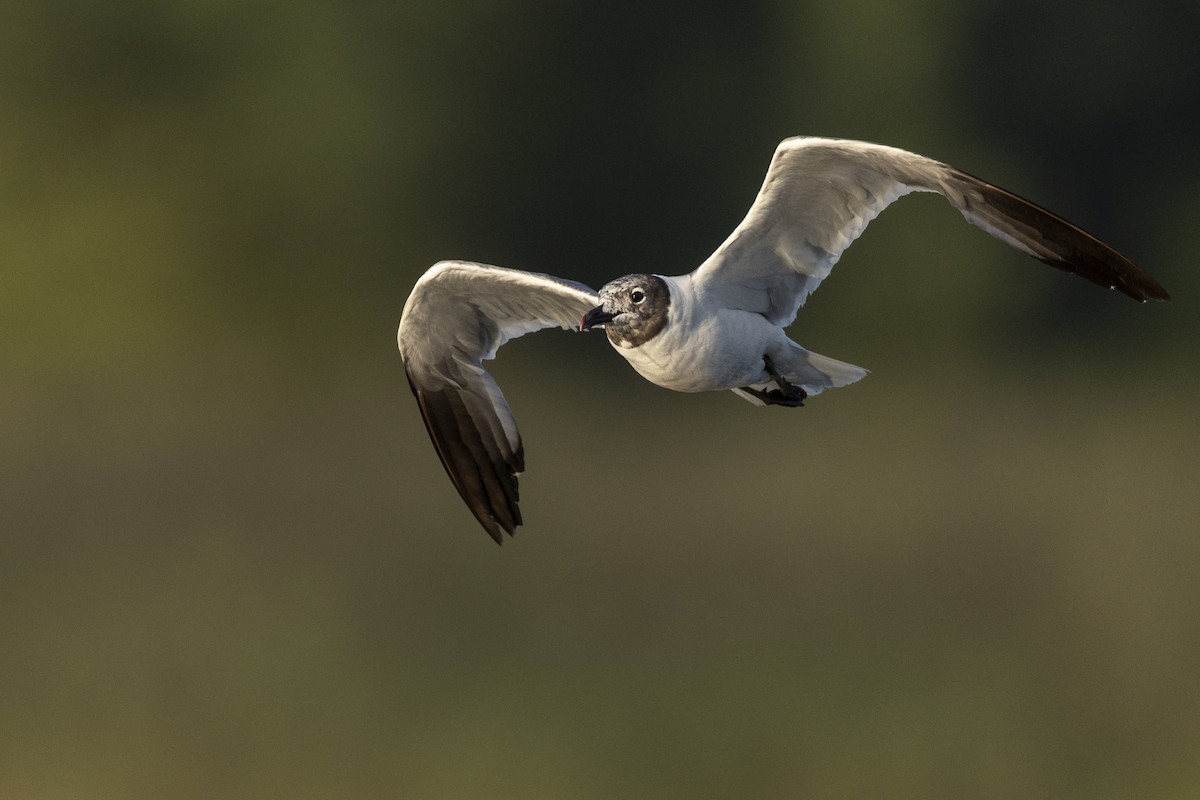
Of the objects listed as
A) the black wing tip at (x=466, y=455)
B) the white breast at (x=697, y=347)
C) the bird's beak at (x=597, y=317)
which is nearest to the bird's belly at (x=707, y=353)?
the white breast at (x=697, y=347)

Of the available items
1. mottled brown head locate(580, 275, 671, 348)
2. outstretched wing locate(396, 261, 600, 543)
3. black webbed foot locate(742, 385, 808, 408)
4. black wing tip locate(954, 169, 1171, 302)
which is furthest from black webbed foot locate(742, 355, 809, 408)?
black wing tip locate(954, 169, 1171, 302)

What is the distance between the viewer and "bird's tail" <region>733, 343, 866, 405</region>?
7.35m

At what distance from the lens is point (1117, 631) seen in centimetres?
1173

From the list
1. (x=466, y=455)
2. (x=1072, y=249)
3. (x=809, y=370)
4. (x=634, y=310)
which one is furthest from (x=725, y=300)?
(x=466, y=455)

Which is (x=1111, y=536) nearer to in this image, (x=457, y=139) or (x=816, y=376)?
(x=816, y=376)

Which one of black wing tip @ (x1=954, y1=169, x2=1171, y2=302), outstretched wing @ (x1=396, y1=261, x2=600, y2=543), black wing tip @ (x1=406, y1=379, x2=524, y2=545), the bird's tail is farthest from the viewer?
black wing tip @ (x1=406, y1=379, x2=524, y2=545)

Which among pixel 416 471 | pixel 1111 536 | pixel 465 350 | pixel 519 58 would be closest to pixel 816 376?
pixel 465 350

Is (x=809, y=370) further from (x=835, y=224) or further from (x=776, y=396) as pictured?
(x=835, y=224)

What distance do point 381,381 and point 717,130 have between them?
20.0 feet

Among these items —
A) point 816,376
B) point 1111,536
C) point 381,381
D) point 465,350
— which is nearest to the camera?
point 816,376

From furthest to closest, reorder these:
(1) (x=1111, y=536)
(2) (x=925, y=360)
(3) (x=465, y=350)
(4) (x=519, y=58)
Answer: (4) (x=519, y=58) < (2) (x=925, y=360) < (1) (x=1111, y=536) < (3) (x=465, y=350)

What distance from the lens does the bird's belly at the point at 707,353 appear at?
22.1 ft

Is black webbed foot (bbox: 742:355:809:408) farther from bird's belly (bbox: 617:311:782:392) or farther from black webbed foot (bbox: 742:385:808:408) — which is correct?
bird's belly (bbox: 617:311:782:392)

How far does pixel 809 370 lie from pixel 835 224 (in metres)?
0.70
